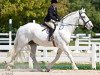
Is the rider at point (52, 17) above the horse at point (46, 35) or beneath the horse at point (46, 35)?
above

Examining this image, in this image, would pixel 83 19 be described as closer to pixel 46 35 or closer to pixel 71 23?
pixel 71 23

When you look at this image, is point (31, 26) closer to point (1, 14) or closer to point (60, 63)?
point (60, 63)

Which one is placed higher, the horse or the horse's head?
the horse's head

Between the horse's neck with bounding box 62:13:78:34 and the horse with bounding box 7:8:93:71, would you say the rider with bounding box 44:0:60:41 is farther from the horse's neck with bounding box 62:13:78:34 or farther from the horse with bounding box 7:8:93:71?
the horse's neck with bounding box 62:13:78:34

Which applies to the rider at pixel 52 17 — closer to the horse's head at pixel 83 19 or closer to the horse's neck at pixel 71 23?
the horse's neck at pixel 71 23

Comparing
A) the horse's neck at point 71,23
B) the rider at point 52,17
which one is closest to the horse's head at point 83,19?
the horse's neck at point 71,23

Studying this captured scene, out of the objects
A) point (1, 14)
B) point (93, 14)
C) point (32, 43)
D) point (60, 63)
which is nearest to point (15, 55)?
point (32, 43)

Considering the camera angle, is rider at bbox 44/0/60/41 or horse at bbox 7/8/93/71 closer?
rider at bbox 44/0/60/41

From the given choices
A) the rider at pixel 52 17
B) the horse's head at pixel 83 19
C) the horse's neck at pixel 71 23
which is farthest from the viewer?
the horse's head at pixel 83 19

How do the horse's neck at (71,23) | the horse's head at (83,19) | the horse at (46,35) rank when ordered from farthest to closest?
the horse's head at (83,19), the horse's neck at (71,23), the horse at (46,35)

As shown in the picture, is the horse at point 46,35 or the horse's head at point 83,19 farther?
the horse's head at point 83,19

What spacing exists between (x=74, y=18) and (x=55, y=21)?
0.91 metres

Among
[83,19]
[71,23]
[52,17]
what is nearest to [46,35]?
[52,17]

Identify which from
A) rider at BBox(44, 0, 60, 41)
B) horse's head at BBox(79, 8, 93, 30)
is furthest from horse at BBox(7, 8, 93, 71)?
rider at BBox(44, 0, 60, 41)
